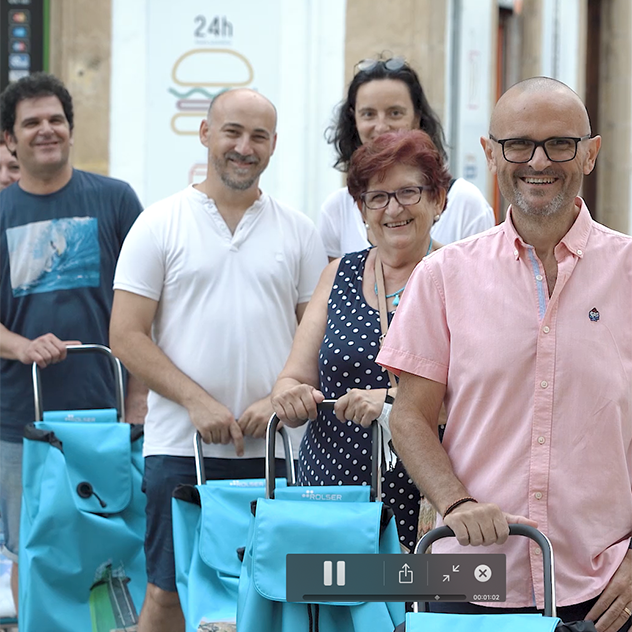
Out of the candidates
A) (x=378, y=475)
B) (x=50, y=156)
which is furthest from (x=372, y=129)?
(x=378, y=475)

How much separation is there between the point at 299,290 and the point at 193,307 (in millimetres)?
358

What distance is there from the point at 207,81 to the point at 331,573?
13.9ft

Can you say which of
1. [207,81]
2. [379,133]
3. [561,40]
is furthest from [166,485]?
[561,40]

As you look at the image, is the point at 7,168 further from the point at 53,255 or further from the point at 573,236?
the point at 573,236

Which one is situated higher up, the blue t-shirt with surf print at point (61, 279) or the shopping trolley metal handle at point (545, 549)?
the blue t-shirt with surf print at point (61, 279)

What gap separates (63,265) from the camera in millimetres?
4355

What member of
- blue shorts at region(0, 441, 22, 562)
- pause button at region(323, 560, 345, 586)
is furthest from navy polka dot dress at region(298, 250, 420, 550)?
blue shorts at region(0, 441, 22, 562)

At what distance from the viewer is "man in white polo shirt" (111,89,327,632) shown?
3.73m

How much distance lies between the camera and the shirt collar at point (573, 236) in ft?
7.94

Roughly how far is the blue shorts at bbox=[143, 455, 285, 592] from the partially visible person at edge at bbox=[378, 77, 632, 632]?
1360 millimetres

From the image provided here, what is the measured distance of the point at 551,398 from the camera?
2352 mm

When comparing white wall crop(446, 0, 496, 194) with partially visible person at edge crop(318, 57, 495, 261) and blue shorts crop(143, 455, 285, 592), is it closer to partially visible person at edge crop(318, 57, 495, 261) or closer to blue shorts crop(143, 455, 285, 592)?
partially visible person at edge crop(318, 57, 495, 261)

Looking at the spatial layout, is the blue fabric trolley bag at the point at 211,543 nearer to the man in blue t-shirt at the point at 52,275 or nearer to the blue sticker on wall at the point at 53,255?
the man in blue t-shirt at the point at 52,275

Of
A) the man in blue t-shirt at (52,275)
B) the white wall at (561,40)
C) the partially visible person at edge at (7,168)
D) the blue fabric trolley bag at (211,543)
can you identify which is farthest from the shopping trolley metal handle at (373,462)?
the white wall at (561,40)
